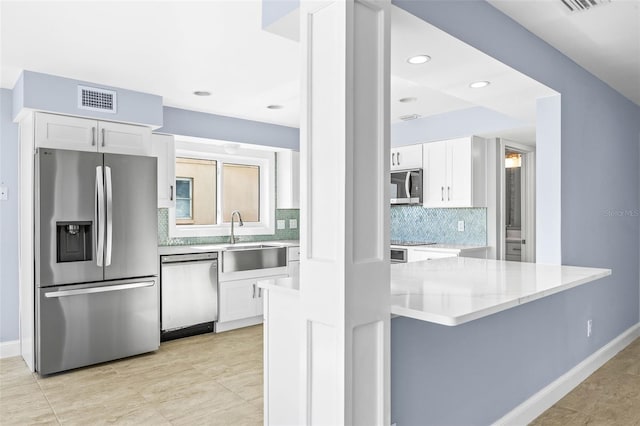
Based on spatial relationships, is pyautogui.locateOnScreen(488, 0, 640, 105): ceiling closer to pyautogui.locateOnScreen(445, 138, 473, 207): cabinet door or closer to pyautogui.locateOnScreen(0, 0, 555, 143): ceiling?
pyautogui.locateOnScreen(0, 0, 555, 143): ceiling

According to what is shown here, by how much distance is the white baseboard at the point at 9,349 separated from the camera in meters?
3.75

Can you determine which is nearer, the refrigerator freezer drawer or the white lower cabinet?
the refrigerator freezer drawer

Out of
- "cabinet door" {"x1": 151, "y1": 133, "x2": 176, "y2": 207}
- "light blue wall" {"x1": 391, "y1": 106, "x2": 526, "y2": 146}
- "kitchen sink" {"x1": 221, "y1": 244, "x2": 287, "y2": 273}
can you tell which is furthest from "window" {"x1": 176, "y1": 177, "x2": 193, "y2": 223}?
"light blue wall" {"x1": 391, "y1": 106, "x2": 526, "y2": 146}

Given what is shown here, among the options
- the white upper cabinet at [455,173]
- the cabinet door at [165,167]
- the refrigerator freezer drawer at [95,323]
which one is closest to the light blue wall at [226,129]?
the cabinet door at [165,167]

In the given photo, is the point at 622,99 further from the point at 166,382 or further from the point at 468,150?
the point at 166,382

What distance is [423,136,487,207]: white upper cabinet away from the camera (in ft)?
15.1

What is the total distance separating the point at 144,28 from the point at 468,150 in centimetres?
327

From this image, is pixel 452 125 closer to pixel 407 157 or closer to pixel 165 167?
pixel 407 157

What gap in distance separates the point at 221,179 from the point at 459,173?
2763mm

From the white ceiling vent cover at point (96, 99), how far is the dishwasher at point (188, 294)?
1.42 meters

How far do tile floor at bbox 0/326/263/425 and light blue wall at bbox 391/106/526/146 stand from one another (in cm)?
294

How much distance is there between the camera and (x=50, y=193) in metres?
3.32

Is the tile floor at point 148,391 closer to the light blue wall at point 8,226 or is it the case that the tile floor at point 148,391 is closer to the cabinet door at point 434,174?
the light blue wall at point 8,226

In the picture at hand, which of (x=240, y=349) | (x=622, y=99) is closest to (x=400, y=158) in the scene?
(x=622, y=99)
